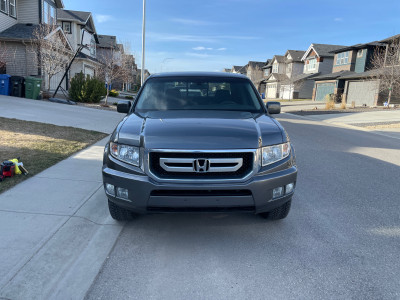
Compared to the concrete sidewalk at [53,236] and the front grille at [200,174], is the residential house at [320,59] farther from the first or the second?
the front grille at [200,174]

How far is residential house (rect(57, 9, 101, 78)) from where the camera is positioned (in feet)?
103

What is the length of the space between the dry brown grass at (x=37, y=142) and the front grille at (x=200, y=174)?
275 cm

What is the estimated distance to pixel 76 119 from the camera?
1240 centimetres

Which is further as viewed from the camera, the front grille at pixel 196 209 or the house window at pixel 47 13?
the house window at pixel 47 13

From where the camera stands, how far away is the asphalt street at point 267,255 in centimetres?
272

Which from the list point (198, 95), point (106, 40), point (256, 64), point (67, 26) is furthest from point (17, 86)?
point (256, 64)

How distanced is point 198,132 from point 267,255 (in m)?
1.41

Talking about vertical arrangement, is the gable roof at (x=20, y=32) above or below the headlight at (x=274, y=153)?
above

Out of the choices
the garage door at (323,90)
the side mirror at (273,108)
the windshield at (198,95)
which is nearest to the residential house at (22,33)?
the windshield at (198,95)

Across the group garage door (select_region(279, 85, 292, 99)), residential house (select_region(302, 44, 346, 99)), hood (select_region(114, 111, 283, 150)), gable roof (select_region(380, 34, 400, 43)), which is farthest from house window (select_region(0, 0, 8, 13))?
garage door (select_region(279, 85, 292, 99))

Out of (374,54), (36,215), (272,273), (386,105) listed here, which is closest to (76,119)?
(36,215)

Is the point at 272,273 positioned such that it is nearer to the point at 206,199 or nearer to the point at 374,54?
the point at 206,199

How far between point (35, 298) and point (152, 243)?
1241mm

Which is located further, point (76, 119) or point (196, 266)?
point (76, 119)
